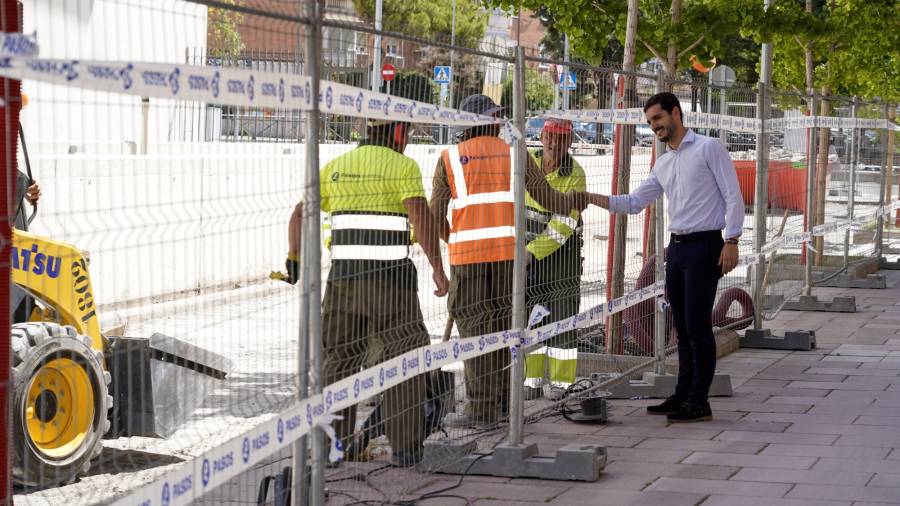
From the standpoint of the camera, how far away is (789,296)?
15352 mm

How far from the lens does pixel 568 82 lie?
870cm

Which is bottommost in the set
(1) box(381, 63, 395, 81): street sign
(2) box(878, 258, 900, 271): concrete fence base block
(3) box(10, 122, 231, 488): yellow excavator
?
(2) box(878, 258, 900, 271): concrete fence base block

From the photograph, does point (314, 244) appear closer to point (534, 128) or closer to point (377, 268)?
point (377, 268)

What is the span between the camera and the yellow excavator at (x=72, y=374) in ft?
22.9

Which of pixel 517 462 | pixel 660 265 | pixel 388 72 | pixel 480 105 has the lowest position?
pixel 517 462

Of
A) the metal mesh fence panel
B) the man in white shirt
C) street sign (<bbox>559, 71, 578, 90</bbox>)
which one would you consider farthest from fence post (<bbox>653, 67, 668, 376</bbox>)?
street sign (<bbox>559, 71, 578, 90</bbox>)

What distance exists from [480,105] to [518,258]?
0.83m

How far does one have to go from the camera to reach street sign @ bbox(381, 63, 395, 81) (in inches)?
232

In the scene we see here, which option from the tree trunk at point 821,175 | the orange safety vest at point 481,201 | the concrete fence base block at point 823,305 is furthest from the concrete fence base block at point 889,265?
the orange safety vest at point 481,201

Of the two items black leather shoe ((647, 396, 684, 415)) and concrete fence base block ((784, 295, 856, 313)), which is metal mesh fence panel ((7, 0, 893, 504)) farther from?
concrete fence base block ((784, 295, 856, 313))

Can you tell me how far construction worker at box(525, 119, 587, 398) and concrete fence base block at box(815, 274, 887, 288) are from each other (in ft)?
31.1

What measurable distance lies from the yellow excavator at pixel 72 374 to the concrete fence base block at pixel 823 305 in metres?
9.25

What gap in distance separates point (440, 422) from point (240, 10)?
3.55 metres

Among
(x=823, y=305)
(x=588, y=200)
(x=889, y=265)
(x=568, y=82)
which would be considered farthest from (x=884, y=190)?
(x=588, y=200)
